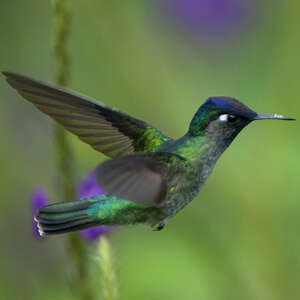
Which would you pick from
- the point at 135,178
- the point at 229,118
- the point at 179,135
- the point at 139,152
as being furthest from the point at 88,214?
the point at 179,135

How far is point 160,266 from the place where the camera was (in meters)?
3.61

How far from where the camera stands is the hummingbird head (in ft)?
6.08

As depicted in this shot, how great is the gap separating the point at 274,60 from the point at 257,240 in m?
1.14

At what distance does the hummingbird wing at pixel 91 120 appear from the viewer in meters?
1.89

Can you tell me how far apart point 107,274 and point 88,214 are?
236mm

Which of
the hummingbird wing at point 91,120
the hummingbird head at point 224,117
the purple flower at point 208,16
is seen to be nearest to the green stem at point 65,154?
the hummingbird wing at point 91,120

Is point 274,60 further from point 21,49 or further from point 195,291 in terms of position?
point 21,49

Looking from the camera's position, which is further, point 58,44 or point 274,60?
point 274,60

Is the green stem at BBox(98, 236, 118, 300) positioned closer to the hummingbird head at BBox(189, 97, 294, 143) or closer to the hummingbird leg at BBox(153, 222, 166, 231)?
the hummingbird leg at BBox(153, 222, 166, 231)

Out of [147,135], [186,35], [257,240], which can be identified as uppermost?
[186,35]

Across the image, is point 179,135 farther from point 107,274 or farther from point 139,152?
point 139,152

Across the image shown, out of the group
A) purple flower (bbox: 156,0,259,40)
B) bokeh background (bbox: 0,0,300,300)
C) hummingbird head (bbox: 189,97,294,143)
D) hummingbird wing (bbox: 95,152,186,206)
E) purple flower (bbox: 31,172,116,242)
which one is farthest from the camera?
purple flower (bbox: 156,0,259,40)

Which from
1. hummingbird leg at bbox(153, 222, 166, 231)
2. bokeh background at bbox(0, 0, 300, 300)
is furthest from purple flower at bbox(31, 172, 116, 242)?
hummingbird leg at bbox(153, 222, 166, 231)

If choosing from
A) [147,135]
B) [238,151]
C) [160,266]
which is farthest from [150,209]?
[238,151]
